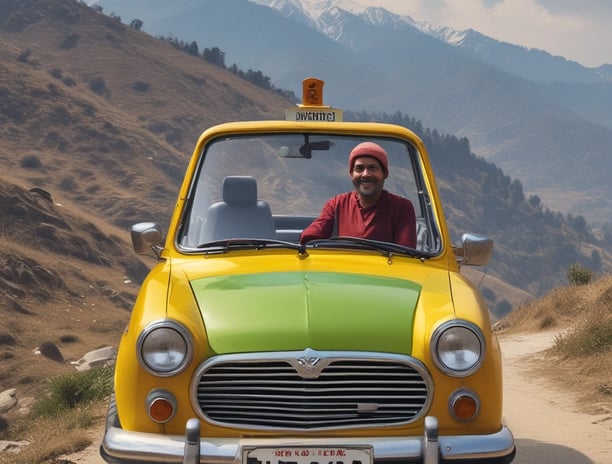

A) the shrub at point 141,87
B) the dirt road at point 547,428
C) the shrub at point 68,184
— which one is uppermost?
the shrub at point 141,87

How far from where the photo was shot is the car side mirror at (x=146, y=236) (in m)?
5.09

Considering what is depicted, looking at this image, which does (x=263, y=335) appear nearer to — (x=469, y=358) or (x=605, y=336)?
(x=469, y=358)

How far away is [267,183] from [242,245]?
98 centimetres

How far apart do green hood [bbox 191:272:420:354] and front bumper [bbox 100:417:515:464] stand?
0.37m

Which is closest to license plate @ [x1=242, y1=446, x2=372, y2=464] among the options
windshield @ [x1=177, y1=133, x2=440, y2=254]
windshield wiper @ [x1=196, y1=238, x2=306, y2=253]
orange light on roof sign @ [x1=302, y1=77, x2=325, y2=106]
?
windshield wiper @ [x1=196, y1=238, x2=306, y2=253]

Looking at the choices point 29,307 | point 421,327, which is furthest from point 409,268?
point 29,307

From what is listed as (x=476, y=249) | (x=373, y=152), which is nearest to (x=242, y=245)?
(x=373, y=152)

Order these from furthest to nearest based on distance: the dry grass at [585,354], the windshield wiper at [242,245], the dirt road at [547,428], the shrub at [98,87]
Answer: the shrub at [98,87] → the dry grass at [585,354] → the dirt road at [547,428] → the windshield wiper at [242,245]

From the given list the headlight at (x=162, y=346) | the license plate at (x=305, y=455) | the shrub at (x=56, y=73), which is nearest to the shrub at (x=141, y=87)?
the shrub at (x=56, y=73)

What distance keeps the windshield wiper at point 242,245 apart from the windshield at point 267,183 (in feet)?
0.22

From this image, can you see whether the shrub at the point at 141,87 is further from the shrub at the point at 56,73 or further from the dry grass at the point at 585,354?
the dry grass at the point at 585,354

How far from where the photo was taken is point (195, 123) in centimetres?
10644

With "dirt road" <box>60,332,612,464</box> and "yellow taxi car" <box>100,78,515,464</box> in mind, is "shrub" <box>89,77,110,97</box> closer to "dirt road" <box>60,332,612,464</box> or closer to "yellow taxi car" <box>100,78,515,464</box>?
"dirt road" <box>60,332,612,464</box>

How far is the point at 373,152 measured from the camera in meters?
5.26
